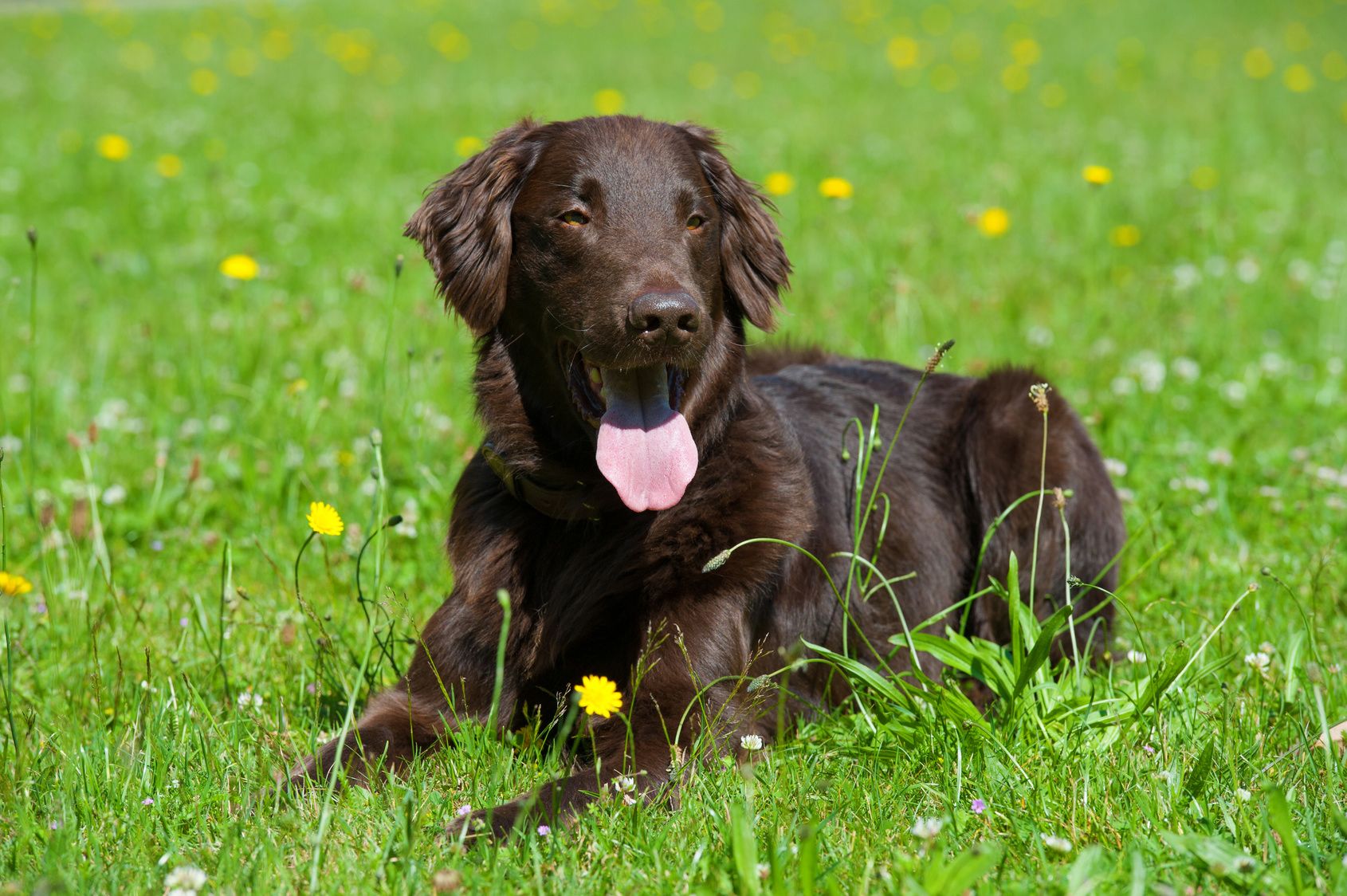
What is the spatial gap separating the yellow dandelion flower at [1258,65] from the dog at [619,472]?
1098 centimetres

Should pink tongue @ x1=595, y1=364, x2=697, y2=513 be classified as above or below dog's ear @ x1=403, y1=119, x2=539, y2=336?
below

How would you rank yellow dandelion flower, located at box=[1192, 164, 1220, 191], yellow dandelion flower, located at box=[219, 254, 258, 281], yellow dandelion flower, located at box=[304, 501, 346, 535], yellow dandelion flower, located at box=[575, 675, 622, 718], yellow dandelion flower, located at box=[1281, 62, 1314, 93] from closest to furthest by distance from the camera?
yellow dandelion flower, located at box=[575, 675, 622, 718] → yellow dandelion flower, located at box=[304, 501, 346, 535] → yellow dandelion flower, located at box=[219, 254, 258, 281] → yellow dandelion flower, located at box=[1192, 164, 1220, 191] → yellow dandelion flower, located at box=[1281, 62, 1314, 93]

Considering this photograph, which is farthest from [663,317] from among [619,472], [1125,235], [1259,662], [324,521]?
[1125,235]

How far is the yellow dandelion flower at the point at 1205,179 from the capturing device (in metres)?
8.12

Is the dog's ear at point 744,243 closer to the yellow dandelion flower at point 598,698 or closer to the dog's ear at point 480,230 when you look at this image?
the dog's ear at point 480,230

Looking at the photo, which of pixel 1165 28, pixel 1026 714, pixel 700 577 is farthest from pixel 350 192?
pixel 1165 28

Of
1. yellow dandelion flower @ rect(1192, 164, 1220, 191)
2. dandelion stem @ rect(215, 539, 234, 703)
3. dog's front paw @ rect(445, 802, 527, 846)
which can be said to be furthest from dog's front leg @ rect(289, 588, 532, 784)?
yellow dandelion flower @ rect(1192, 164, 1220, 191)

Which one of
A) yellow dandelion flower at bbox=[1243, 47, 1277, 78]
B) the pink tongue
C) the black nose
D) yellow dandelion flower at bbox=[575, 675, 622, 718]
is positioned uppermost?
yellow dandelion flower at bbox=[1243, 47, 1277, 78]

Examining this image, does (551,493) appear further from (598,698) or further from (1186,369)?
(1186,369)

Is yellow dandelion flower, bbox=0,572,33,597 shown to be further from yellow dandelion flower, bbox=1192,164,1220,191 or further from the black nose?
yellow dandelion flower, bbox=1192,164,1220,191

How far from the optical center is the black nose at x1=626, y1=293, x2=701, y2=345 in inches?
107

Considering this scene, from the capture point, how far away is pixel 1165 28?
1625 cm

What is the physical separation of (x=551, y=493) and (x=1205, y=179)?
21.4ft

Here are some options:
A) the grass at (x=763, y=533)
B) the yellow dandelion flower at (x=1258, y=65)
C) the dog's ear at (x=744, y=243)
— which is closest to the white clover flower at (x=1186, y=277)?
the grass at (x=763, y=533)
